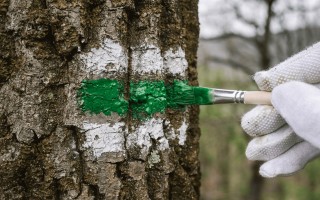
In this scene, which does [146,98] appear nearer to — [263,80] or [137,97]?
[137,97]

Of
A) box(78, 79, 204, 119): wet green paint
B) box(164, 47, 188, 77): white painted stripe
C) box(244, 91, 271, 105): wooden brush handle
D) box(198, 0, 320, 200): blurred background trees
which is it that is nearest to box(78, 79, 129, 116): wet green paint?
box(78, 79, 204, 119): wet green paint

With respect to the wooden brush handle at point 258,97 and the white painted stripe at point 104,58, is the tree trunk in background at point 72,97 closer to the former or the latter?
the white painted stripe at point 104,58

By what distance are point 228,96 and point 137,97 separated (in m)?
0.24

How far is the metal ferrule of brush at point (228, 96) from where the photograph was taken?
1265mm

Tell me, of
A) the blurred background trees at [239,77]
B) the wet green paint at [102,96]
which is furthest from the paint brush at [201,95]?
the blurred background trees at [239,77]

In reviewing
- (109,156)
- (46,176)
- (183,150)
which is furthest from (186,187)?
(46,176)

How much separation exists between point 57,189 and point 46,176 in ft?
0.14

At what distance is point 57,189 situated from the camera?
3.95 ft

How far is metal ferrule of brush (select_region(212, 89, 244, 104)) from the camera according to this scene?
4.15ft

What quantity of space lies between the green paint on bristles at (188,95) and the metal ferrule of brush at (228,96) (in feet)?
0.05

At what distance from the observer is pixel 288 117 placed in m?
1.15

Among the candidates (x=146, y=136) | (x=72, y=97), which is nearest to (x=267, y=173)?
(x=146, y=136)

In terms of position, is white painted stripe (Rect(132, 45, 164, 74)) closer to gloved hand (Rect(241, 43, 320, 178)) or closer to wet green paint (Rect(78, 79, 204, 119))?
wet green paint (Rect(78, 79, 204, 119))

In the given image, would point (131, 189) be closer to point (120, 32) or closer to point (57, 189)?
point (57, 189)
